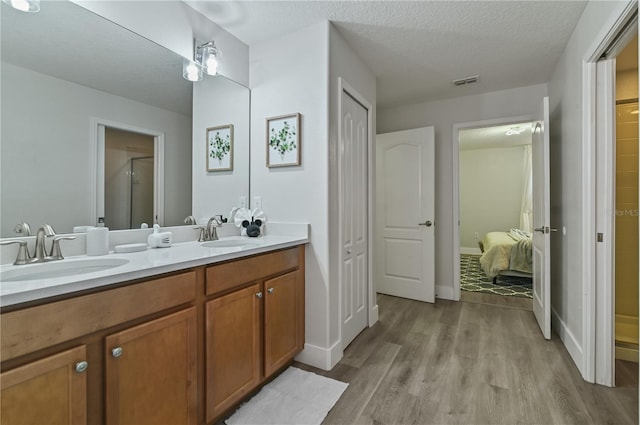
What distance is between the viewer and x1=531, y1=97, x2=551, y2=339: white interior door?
243cm

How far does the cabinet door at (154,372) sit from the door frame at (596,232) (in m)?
2.34

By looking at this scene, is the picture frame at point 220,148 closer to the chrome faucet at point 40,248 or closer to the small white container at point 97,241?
the small white container at point 97,241

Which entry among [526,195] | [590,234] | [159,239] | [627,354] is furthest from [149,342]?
[526,195]

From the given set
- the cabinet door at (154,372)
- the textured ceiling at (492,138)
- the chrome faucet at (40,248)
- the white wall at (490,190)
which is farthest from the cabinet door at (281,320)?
the white wall at (490,190)

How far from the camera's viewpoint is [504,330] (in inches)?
104

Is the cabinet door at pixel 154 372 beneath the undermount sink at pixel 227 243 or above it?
beneath

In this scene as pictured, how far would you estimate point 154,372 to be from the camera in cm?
113

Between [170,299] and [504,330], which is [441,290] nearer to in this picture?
[504,330]

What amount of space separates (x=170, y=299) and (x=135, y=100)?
122cm

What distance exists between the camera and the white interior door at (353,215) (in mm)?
2252

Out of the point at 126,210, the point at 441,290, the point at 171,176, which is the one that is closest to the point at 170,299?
the point at 126,210

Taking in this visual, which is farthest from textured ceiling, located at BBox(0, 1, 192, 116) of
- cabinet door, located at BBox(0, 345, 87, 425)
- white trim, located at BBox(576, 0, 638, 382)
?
white trim, located at BBox(576, 0, 638, 382)

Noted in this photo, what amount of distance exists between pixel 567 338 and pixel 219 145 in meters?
3.05

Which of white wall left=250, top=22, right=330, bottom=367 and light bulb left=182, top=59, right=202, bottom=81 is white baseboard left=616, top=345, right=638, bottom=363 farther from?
light bulb left=182, top=59, right=202, bottom=81
